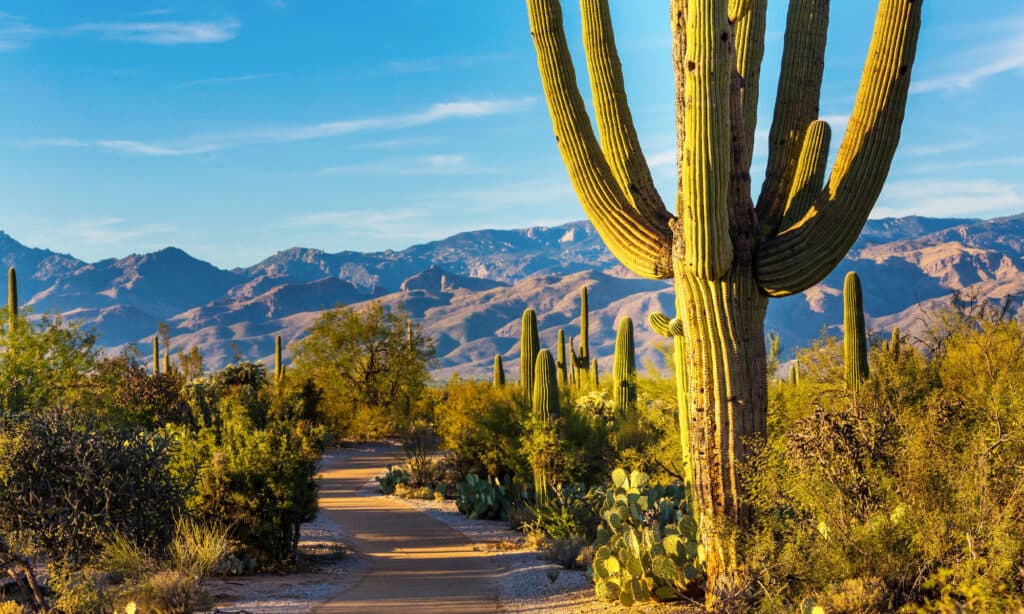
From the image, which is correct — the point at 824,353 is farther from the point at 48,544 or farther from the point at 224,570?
the point at 48,544

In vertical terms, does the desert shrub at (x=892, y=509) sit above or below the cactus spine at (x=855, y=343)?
below

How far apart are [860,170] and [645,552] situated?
4.29 meters

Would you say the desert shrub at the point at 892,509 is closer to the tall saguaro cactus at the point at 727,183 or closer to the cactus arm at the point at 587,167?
the tall saguaro cactus at the point at 727,183

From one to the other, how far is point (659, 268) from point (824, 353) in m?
10.5

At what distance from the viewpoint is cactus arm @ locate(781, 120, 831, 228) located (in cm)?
926

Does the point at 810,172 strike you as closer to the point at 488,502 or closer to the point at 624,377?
the point at 488,502

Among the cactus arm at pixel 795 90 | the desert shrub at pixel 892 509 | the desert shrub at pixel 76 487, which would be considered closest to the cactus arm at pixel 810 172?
the cactus arm at pixel 795 90

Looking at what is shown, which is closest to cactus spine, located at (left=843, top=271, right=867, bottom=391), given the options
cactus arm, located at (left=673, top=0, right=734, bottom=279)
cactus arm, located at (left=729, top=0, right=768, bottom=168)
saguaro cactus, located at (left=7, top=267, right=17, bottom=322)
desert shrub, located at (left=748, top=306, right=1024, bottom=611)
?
desert shrub, located at (left=748, top=306, right=1024, bottom=611)

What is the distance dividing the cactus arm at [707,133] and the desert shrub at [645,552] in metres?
2.95

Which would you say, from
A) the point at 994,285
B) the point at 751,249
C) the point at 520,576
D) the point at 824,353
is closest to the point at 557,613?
the point at 520,576

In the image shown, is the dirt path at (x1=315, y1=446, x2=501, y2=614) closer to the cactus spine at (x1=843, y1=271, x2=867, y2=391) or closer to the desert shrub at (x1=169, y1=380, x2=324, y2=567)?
the desert shrub at (x1=169, y1=380, x2=324, y2=567)

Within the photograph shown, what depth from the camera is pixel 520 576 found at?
41.4 ft

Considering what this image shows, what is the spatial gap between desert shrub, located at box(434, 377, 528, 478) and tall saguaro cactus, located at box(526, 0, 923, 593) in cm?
926

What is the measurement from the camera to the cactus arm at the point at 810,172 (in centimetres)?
926
